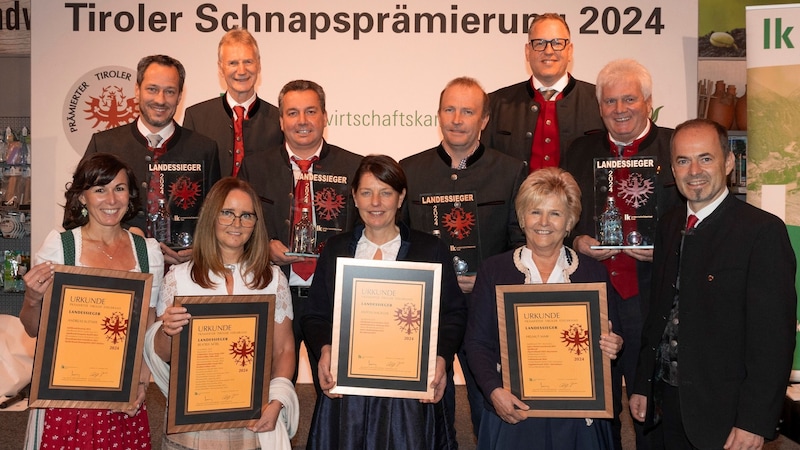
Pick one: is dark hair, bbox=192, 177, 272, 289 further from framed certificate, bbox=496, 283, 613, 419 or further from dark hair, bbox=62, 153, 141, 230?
framed certificate, bbox=496, 283, 613, 419

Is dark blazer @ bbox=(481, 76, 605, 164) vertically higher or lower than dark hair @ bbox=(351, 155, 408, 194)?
higher

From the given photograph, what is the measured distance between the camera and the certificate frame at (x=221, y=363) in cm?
342

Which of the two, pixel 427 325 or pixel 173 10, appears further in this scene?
pixel 173 10

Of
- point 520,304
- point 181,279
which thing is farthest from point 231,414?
point 520,304

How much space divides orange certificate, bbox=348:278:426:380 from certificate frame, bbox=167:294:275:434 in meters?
0.36

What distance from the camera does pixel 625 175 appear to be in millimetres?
4285

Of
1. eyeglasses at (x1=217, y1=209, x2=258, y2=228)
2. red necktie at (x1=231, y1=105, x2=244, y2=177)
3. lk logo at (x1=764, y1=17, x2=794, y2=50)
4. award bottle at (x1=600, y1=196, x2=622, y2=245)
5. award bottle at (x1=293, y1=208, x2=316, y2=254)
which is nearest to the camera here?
eyeglasses at (x1=217, y1=209, x2=258, y2=228)

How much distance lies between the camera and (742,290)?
3.27 m

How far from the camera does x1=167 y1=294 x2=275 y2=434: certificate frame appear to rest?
3.42m

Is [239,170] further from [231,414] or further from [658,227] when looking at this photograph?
[658,227]

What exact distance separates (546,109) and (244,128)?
1880 millimetres

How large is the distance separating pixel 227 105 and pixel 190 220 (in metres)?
1.31

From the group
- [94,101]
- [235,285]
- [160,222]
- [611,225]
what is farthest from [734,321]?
[94,101]

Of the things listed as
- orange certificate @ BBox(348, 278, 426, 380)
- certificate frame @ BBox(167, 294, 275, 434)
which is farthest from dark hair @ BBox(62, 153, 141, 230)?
orange certificate @ BBox(348, 278, 426, 380)
